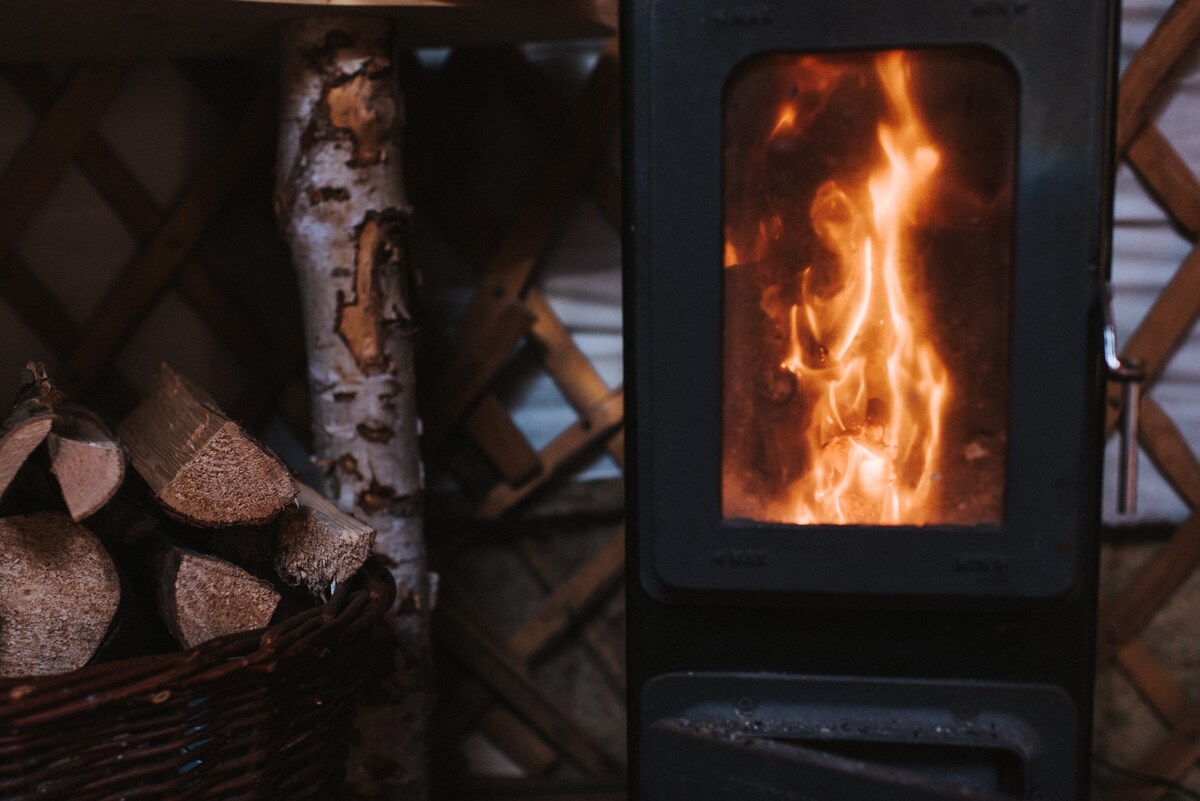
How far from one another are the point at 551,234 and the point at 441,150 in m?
0.17

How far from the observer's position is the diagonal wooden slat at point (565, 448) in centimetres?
124

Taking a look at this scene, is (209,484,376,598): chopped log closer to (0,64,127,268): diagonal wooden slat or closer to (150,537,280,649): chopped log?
(150,537,280,649): chopped log

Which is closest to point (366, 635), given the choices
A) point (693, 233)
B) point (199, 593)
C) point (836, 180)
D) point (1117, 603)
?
point (199, 593)

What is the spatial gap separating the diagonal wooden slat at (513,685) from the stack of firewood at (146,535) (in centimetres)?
47

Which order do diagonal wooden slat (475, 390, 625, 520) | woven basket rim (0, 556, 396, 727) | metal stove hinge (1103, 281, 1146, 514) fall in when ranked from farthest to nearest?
diagonal wooden slat (475, 390, 625, 520)
metal stove hinge (1103, 281, 1146, 514)
woven basket rim (0, 556, 396, 727)

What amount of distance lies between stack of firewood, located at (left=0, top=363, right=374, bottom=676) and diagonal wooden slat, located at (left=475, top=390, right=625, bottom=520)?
42 cm

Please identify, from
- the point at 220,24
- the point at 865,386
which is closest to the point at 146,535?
the point at 220,24

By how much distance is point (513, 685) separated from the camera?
129cm

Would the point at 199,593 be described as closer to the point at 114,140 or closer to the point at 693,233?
the point at 693,233

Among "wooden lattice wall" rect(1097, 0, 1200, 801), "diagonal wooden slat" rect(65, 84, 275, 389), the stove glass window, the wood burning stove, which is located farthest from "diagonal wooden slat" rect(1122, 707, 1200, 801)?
"diagonal wooden slat" rect(65, 84, 275, 389)

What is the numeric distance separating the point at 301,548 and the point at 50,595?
0.18 m

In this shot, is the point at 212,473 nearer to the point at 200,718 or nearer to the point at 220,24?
the point at 200,718

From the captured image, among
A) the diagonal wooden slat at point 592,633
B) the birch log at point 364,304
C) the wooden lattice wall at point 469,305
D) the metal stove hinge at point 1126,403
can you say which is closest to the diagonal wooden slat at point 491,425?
the wooden lattice wall at point 469,305

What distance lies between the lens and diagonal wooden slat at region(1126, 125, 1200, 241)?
1.16m
